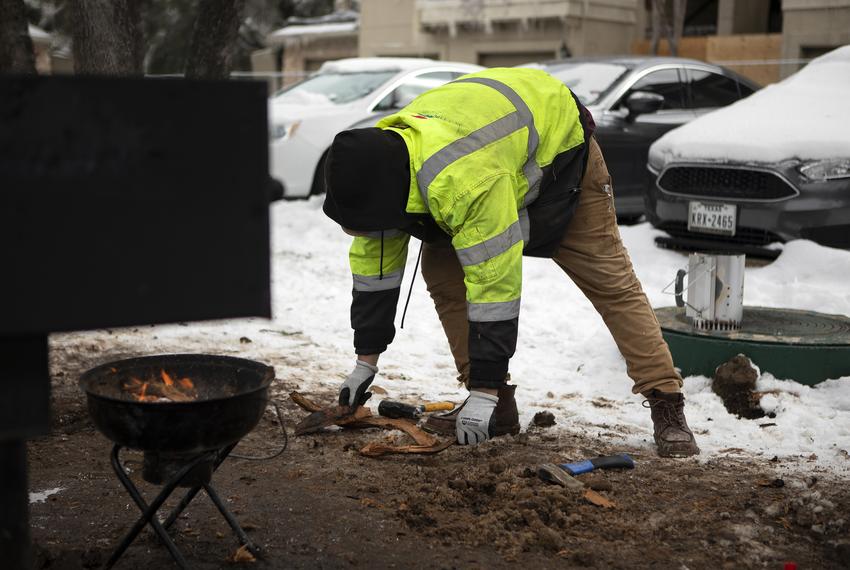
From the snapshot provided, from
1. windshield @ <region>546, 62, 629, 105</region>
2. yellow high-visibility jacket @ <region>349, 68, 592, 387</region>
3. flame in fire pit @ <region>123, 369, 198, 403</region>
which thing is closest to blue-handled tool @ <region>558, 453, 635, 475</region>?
yellow high-visibility jacket @ <region>349, 68, 592, 387</region>

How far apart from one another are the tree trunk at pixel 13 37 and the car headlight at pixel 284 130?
2.68m

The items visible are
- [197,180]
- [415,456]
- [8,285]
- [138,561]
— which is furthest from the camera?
[415,456]

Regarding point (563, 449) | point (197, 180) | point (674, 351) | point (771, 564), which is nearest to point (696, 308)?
point (674, 351)

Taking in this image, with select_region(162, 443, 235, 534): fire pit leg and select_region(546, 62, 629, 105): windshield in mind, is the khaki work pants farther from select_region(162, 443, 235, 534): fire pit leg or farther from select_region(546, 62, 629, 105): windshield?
select_region(546, 62, 629, 105): windshield

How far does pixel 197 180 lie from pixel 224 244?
160mm

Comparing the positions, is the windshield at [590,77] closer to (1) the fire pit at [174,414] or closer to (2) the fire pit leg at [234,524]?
(1) the fire pit at [174,414]

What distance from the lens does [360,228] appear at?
3.77 meters

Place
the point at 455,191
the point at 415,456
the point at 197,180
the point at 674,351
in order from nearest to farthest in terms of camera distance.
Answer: the point at 197,180
the point at 455,191
the point at 415,456
the point at 674,351

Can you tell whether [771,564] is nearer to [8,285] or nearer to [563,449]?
[563,449]

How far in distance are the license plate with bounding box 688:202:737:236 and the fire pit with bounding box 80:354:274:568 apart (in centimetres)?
478

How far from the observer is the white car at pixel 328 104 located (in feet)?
32.0

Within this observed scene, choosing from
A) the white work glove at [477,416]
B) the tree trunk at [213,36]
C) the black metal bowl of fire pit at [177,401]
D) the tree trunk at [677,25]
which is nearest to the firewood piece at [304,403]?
the white work glove at [477,416]

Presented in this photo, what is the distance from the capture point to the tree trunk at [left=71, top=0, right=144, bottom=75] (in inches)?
245

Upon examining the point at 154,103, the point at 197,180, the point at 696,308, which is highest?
the point at 154,103
